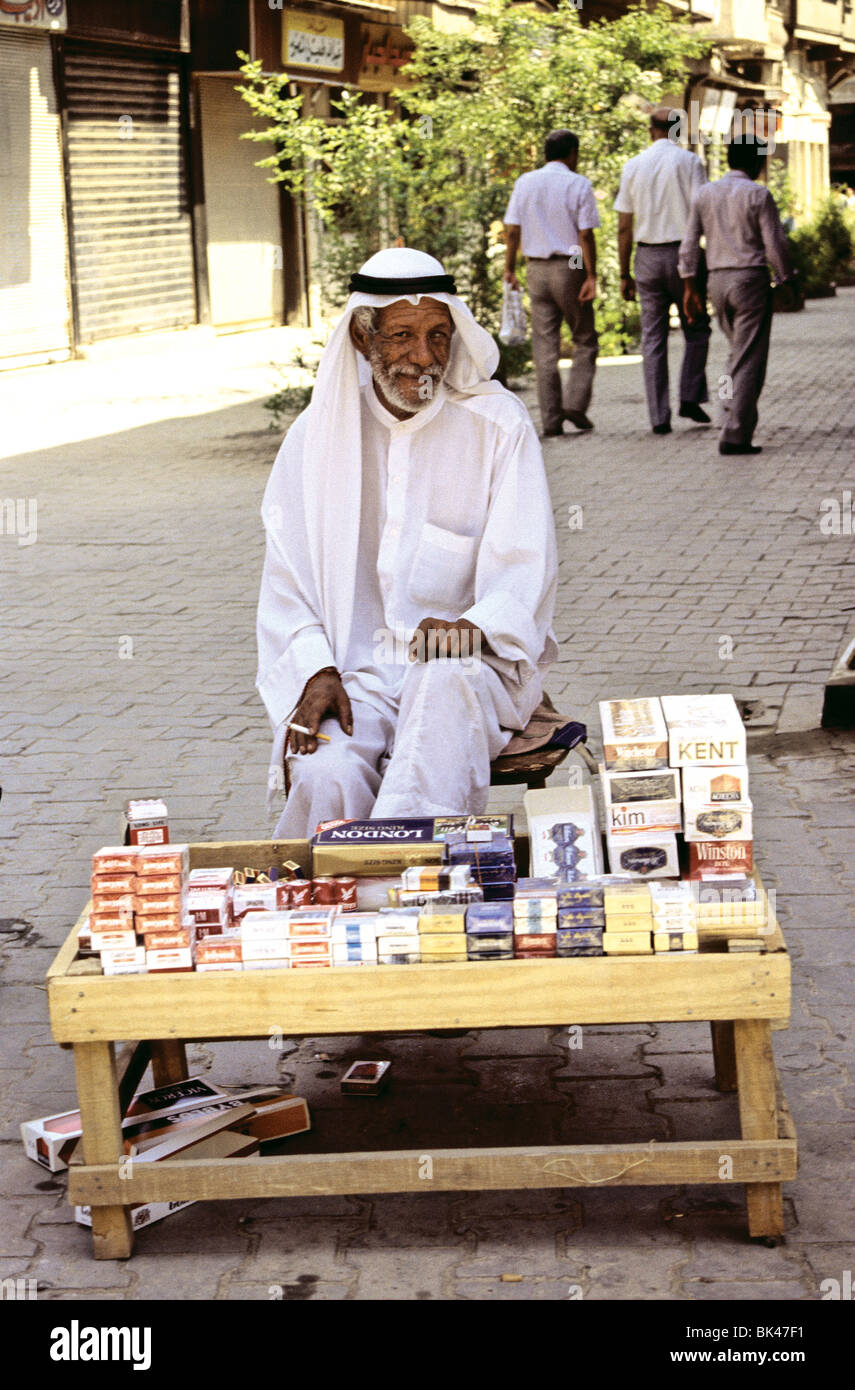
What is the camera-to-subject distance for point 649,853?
3.09 metres

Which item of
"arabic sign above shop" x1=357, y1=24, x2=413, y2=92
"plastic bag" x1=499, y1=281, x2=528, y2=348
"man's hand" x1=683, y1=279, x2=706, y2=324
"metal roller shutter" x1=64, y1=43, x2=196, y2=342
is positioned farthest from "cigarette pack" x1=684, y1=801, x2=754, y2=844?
"arabic sign above shop" x1=357, y1=24, x2=413, y2=92

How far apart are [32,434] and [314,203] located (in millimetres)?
2743

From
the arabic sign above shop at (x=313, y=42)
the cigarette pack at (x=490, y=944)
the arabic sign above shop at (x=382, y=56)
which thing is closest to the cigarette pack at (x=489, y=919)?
the cigarette pack at (x=490, y=944)

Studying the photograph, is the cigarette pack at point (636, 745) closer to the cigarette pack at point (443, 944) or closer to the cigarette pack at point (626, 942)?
the cigarette pack at point (626, 942)

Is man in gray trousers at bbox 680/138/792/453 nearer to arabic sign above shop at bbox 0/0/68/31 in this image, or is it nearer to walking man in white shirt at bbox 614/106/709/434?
walking man in white shirt at bbox 614/106/709/434

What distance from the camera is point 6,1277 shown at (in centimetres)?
295

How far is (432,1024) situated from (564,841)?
1.60 feet

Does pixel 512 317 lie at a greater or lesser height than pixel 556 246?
lesser

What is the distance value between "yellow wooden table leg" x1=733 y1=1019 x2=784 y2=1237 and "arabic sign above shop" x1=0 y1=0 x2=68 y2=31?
47.9ft

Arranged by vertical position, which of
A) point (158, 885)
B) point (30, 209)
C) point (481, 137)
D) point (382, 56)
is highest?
point (382, 56)

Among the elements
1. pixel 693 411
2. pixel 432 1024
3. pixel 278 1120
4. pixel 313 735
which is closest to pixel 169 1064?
pixel 278 1120

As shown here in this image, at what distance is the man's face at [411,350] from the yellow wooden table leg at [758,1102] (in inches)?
65.8

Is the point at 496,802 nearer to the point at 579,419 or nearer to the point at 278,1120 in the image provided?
the point at 278,1120

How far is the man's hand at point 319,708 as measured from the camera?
373 cm
